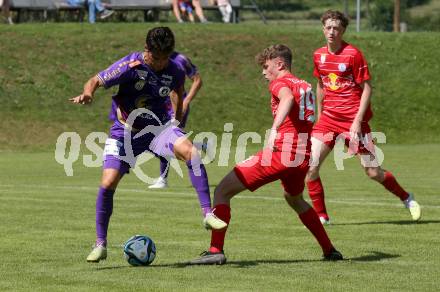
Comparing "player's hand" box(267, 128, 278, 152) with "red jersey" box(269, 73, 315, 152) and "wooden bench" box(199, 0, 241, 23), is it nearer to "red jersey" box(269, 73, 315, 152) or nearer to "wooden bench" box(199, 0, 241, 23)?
"red jersey" box(269, 73, 315, 152)

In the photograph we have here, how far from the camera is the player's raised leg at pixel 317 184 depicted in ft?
47.5

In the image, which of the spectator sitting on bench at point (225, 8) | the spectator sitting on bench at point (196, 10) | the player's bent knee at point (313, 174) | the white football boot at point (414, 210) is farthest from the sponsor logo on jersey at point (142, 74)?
the spectator sitting on bench at point (225, 8)

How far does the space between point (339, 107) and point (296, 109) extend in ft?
12.2

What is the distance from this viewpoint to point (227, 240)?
1306 centimetres

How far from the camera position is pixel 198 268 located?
10.9 meters

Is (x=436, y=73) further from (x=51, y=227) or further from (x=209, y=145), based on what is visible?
(x=51, y=227)

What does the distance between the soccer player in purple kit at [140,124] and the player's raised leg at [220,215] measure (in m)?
0.13

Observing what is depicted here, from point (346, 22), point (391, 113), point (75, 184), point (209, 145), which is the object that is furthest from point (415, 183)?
point (391, 113)

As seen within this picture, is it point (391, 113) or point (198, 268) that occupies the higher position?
point (198, 268)

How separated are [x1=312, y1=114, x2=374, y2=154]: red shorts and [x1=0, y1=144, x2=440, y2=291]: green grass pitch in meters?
0.91

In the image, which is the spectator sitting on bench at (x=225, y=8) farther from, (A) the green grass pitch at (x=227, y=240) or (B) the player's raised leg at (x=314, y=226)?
(B) the player's raised leg at (x=314, y=226)

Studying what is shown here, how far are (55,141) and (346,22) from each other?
19692mm

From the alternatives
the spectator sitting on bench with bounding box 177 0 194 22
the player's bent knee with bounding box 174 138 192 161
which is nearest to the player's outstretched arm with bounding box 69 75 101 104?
the player's bent knee with bounding box 174 138 192 161

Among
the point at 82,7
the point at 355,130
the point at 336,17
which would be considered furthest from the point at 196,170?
the point at 82,7
